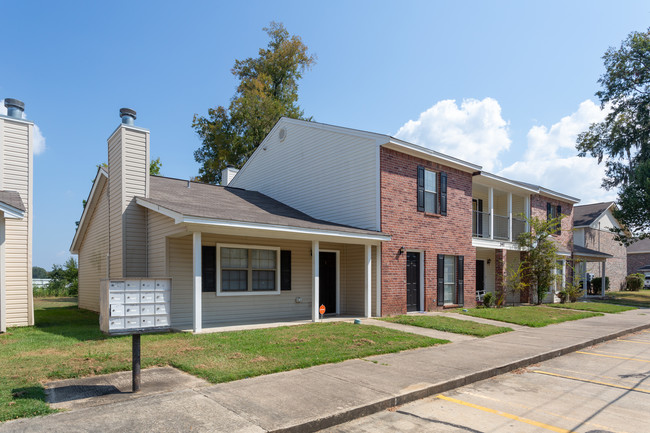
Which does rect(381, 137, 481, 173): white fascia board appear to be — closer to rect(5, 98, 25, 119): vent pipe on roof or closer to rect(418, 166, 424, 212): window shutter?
rect(418, 166, 424, 212): window shutter

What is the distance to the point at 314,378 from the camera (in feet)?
20.9

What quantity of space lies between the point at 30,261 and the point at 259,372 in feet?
27.6

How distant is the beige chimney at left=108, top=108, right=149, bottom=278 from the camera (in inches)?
483

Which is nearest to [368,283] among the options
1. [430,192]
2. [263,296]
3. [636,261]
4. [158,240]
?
[263,296]

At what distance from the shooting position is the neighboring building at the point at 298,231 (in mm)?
11750

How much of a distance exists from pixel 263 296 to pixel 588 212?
29.6m

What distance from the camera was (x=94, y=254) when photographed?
51.4 feet

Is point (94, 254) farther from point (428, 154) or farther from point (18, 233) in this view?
point (428, 154)

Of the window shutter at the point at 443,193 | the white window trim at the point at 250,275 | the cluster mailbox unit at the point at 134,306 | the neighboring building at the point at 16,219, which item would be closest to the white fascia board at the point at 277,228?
the white window trim at the point at 250,275

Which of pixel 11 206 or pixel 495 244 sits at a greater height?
pixel 11 206

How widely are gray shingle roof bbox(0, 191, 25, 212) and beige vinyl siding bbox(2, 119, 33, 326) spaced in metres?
0.47

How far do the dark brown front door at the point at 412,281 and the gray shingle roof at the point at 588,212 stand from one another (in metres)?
21.1

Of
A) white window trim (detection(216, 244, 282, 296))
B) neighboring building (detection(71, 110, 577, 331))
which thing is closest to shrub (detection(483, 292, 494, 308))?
neighboring building (detection(71, 110, 577, 331))

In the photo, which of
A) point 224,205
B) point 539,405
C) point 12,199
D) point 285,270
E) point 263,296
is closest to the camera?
point 539,405
